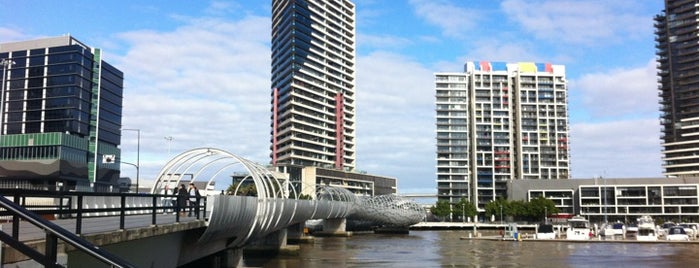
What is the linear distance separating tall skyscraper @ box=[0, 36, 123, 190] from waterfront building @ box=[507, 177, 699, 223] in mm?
103891

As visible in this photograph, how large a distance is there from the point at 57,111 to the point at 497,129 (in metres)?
116

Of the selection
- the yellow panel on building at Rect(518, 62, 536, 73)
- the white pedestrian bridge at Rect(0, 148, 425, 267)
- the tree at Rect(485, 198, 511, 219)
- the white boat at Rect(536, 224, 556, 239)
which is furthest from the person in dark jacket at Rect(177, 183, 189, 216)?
the yellow panel on building at Rect(518, 62, 536, 73)

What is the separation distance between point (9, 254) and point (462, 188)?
177744 mm

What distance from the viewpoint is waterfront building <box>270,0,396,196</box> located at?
550 ft

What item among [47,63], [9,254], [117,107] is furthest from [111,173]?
[9,254]

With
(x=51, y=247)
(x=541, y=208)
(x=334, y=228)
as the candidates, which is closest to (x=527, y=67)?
(x=541, y=208)

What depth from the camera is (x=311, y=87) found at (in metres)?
176

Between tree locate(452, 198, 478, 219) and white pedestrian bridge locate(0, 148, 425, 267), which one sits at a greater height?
white pedestrian bridge locate(0, 148, 425, 267)

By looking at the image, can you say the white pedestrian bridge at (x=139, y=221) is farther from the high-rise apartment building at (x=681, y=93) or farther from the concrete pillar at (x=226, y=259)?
the high-rise apartment building at (x=681, y=93)

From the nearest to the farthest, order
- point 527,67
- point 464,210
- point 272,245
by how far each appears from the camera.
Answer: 1. point 272,245
2. point 464,210
3. point 527,67

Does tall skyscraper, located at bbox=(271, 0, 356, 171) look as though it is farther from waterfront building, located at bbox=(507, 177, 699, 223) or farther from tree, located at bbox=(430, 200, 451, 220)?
waterfront building, located at bbox=(507, 177, 699, 223)

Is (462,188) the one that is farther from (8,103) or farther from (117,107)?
(8,103)

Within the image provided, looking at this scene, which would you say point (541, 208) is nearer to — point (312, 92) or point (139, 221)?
point (312, 92)

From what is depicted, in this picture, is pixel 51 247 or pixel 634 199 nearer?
pixel 51 247
